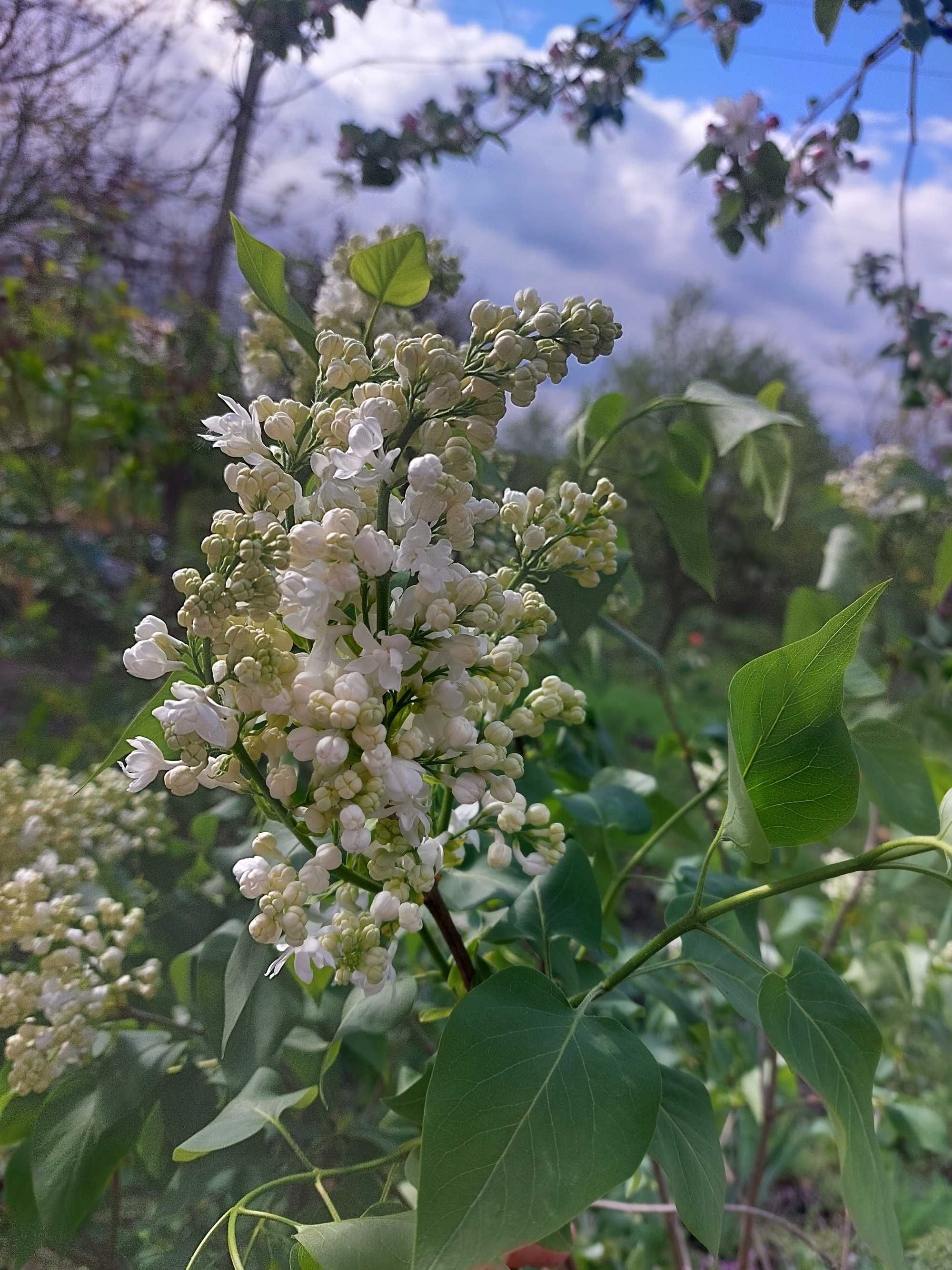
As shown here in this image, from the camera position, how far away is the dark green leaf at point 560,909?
0.34m

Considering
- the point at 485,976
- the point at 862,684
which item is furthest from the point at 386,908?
the point at 862,684

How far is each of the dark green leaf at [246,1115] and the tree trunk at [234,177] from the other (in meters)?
0.73

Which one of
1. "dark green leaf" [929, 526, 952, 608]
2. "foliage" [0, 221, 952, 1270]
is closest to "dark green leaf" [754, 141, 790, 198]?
"foliage" [0, 221, 952, 1270]

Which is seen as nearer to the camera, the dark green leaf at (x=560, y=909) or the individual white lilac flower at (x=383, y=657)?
the individual white lilac flower at (x=383, y=657)

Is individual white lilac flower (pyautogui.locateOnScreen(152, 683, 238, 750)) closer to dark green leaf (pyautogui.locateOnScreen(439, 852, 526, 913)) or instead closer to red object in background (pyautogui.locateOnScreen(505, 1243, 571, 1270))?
dark green leaf (pyautogui.locateOnScreen(439, 852, 526, 913))

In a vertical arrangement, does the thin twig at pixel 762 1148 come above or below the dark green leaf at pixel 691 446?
below

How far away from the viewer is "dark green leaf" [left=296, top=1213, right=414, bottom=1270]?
239mm

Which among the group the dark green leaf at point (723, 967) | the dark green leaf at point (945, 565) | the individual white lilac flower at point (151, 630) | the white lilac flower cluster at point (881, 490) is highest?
the white lilac flower cluster at point (881, 490)

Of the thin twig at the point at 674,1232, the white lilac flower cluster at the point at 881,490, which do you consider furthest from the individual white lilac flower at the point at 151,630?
the white lilac flower cluster at the point at 881,490

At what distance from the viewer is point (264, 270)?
295 mm

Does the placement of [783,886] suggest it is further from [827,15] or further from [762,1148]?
[762,1148]

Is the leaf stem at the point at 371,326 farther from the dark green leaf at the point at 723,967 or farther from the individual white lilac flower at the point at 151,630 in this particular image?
the dark green leaf at the point at 723,967

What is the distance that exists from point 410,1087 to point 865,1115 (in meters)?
0.16

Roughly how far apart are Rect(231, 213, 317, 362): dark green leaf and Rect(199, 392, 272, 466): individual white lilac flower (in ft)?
0.25
